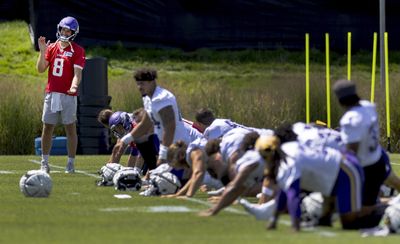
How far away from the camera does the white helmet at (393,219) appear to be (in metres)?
10.9

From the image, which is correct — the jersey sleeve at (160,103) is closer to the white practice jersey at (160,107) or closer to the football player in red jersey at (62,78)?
the white practice jersey at (160,107)

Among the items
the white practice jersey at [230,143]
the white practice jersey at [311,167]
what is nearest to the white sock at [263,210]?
the white practice jersey at [311,167]

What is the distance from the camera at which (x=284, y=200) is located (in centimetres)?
1091

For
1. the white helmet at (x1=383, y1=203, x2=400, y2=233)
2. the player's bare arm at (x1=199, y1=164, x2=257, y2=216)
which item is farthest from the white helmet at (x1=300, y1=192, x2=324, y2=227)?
the white helmet at (x1=383, y1=203, x2=400, y2=233)

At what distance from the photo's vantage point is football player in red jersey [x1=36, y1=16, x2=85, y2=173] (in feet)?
60.8

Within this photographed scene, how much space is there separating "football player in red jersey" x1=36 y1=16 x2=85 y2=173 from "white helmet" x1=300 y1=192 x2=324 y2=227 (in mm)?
7406

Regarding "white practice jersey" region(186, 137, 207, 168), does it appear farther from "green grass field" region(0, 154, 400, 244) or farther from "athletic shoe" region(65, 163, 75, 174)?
"athletic shoe" region(65, 163, 75, 174)

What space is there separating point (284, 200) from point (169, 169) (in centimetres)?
408

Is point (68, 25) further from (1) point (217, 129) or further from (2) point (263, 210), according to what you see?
(2) point (263, 210)

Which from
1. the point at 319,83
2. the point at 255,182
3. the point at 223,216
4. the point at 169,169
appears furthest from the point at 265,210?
the point at 319,83

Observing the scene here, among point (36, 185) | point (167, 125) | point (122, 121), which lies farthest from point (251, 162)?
point (122, 121)

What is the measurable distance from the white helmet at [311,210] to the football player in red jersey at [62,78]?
24.3ft

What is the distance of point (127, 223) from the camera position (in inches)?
460

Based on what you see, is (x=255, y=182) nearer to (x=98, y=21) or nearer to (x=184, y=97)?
(x=184, y=97)
